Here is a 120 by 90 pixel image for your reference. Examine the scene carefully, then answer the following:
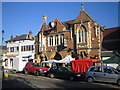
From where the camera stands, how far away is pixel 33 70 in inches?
1008

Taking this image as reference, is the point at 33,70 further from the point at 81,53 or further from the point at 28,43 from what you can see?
the point at 28,43

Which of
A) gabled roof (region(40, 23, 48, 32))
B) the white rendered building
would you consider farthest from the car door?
the white rendered building

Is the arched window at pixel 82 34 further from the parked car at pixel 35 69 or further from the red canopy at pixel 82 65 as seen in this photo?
the parked car at pixel 35 69

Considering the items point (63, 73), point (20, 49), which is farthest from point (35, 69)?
point (20, 49)

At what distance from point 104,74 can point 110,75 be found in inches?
23.4

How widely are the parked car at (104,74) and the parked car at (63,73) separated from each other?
218 centimetres

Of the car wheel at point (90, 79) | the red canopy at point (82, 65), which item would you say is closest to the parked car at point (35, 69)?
the red canopy at point (82, 65)

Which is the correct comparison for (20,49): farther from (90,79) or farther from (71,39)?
(90,79)

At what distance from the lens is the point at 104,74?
16328mm

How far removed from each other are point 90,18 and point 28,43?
17812mm

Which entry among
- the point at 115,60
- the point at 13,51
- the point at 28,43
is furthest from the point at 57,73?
the point at 13,51

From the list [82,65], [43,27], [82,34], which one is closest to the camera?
[82,65]

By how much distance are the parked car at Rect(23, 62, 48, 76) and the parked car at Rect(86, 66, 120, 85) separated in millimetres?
8522

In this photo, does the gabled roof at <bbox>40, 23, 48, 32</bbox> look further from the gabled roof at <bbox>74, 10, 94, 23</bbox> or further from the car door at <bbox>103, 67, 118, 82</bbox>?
the car door at <bbox>103, 67, 118, 82</bbox>
